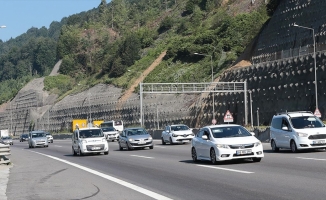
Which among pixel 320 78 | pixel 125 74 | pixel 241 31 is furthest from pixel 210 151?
pixel 125 74

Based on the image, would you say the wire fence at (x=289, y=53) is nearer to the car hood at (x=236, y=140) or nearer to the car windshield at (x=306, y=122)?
the car windshield at (x=306, y=122)

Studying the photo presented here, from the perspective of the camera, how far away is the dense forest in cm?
10531

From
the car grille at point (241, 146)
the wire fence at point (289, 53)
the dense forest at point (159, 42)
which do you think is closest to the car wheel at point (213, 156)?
the car grille at point (241, 146)

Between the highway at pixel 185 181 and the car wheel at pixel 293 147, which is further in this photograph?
the car wheel at pixel 293 147

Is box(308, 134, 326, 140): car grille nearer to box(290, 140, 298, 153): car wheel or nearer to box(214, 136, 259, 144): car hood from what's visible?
box(290, 140, 298, 153): car wheel

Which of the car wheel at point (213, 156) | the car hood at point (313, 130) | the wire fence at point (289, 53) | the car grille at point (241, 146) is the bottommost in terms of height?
the car wheel at point (213, 156)

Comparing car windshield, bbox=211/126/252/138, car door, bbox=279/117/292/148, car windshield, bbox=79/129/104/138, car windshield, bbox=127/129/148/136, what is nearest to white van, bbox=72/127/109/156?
car windshield, bbox=79/129/104/138

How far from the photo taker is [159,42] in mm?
143625

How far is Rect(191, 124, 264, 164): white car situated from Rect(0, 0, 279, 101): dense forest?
5151 centimetres

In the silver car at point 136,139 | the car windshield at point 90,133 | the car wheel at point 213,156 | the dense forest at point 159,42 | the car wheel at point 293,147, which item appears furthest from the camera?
the dense forest at point 159,42

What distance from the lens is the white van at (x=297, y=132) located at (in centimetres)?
2727

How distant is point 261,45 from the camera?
83438mm

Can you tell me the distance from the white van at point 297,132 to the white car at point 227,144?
15.1ft

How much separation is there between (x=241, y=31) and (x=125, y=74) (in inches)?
1153
